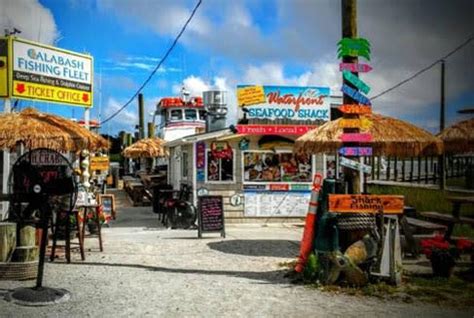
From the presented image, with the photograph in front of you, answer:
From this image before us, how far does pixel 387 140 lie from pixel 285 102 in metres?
5.85

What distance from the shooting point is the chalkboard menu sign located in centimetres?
1118

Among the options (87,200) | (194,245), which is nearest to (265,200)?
(194,245)

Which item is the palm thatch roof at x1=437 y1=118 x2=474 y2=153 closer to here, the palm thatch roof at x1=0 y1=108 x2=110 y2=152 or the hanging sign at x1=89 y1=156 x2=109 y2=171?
the palm thatch roof at x1=0 y1=108 x2=110 y2=152

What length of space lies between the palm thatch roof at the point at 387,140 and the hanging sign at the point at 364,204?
1.33m

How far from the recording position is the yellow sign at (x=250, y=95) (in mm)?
13758

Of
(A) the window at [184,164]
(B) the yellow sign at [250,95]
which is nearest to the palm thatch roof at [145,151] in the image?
(A) the window at [184,164]

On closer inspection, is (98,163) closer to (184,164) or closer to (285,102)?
(184,164)

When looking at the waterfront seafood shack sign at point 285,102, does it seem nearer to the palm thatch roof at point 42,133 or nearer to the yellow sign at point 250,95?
the yellow sign at point 250,95

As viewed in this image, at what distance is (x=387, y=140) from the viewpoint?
27.5ft

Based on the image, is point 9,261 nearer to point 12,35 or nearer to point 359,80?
point 12,35

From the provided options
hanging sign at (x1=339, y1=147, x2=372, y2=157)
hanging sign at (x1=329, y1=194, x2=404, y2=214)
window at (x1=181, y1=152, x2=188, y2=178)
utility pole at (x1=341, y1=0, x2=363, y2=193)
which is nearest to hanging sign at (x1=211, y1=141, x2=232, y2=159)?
window at (x1=181, y1=152, x2=188, y2=178)

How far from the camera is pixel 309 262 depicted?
7.09m

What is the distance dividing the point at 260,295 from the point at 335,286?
105 centimetres

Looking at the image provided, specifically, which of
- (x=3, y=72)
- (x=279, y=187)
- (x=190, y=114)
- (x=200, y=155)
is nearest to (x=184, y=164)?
(x=200, y=155)
